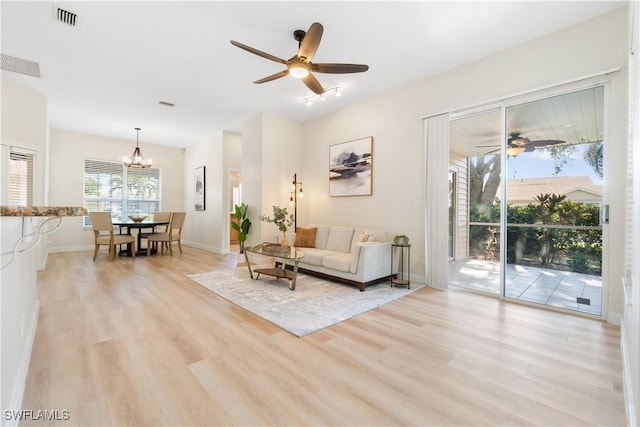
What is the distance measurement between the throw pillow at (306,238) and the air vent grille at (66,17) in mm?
3997

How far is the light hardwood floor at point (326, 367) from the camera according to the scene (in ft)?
4.93

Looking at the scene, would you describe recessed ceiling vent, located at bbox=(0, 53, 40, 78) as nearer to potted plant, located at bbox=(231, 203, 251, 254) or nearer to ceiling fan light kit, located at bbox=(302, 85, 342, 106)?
potted plant, located at bbox=(231, 203, 251, 254)

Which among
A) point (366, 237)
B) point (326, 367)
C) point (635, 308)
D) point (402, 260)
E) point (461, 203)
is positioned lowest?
point (326, 367)

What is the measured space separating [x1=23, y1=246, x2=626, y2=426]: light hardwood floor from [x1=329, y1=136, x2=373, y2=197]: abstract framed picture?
2.41 m

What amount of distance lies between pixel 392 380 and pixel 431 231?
2.62 m

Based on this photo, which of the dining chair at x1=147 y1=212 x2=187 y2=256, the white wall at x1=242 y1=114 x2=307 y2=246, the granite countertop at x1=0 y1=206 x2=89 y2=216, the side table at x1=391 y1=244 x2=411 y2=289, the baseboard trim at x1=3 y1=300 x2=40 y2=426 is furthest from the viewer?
the dining chair at x1=147 y1=212 x2=187 y2=256

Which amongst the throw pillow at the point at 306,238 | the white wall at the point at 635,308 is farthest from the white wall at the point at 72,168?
the white wall at the point at 635,308

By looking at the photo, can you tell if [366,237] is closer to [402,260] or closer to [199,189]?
[402,260]

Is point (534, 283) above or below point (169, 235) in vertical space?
below

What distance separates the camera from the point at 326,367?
193cm

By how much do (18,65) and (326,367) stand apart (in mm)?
5548

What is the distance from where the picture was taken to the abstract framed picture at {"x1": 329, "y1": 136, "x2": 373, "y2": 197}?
4836 millimetres

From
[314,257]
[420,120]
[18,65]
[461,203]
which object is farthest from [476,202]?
[18,65]

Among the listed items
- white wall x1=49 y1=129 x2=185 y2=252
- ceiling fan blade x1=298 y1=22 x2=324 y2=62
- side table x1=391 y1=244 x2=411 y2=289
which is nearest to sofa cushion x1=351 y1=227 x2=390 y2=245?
side table x1=391 y1=244 x2=411 y2=289
